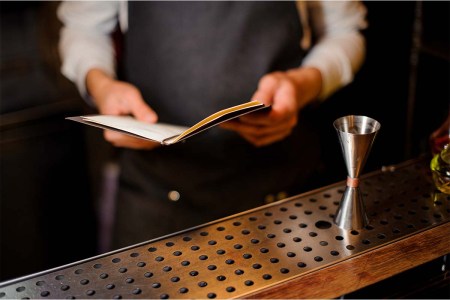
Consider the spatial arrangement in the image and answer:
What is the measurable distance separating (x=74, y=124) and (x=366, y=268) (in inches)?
78.0

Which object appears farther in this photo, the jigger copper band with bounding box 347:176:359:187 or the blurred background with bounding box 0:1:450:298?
the blurred background with bounding box 0:1:450:298

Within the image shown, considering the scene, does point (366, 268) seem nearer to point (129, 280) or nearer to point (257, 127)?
point (129, 280)

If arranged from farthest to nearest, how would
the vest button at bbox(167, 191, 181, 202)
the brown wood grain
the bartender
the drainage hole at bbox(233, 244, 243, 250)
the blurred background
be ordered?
the blurred background
the vest button at bbox(167, 191, 181, 202)
the bartender
the drainage hole at bbox(233, 244, 243, 250)
the brown wood grain

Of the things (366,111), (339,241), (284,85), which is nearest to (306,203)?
(339,241)

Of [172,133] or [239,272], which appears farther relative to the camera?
[172,133]

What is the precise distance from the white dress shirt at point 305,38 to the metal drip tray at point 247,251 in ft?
2.42

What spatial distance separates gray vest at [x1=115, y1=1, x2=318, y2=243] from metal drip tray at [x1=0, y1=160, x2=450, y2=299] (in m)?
0.70

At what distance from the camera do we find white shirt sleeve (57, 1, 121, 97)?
6.44 ft

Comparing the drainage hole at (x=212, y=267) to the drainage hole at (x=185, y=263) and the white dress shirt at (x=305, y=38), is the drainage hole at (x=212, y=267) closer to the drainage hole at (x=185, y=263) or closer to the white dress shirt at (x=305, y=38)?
the drainage hole at (x=185, y=263)

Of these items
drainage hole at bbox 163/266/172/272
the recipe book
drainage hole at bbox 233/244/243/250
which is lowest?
drainage hole at bbox 163/266/172/272

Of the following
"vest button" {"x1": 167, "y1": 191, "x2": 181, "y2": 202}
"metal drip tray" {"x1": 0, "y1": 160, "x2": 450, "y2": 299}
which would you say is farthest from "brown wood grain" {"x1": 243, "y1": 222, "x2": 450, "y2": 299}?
"vest button" {"x1": 167, "y1": 191, "x2": 181, "y2": 202}

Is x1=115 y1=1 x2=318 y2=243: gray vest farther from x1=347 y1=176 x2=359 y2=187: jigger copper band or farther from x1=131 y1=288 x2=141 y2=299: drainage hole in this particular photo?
x1=131 y1=288 x2=141 y2=299: drainage hole

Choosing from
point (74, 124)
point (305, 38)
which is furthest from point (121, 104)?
point (74, 124)

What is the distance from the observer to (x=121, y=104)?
1690mm
